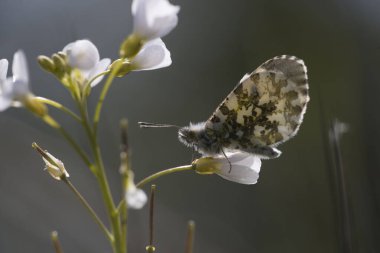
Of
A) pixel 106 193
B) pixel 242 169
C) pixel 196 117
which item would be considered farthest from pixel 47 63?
pixel 196 117

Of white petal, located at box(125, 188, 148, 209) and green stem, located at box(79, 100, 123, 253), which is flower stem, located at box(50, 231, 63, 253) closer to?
green stem, located at box(79, 100, 123, 253)

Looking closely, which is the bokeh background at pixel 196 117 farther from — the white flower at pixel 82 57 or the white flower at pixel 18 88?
the white flower at pixel 18 88

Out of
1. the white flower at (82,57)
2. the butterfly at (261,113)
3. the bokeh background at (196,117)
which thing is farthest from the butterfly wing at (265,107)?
the bokeh background at (196,117)

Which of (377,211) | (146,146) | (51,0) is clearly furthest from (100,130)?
(377,211)

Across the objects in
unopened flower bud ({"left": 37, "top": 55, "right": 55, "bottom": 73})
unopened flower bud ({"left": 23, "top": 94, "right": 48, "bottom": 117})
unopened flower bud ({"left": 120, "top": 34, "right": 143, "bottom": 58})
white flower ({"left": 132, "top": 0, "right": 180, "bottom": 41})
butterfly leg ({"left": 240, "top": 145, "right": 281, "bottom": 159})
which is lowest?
butterfly leg ({"left": 240, "top": 145, "right": 281, "bottom": 159})

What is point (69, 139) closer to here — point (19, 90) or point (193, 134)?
point (19, 90)

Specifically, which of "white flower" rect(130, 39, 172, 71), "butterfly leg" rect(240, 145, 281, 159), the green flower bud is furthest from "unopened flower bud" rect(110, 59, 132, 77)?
"butterfly leg" rect(240, 145, 281, 159)

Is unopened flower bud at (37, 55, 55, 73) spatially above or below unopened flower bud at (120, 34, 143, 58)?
below
